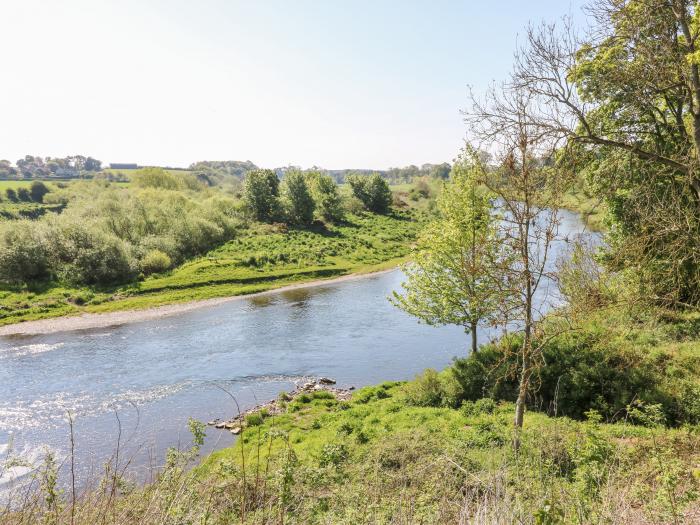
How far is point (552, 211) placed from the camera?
36.6 feet

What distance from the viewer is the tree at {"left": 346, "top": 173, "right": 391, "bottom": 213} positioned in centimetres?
9631

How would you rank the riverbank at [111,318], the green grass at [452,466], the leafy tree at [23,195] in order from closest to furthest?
1. the green grass at [452,466]
2. the riverbank at [111,318]
3. the leafy tree at [23,195]

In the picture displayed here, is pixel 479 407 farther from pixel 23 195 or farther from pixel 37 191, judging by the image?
pixel 37 191

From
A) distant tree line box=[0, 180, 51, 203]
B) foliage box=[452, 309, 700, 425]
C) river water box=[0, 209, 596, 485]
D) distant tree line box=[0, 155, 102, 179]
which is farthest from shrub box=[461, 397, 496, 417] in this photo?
distant tree line box=[0, 155, 102, 179]

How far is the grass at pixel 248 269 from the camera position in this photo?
4338 centimetres

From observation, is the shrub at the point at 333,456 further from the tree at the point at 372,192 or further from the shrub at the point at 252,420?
the tree at the point at 372,192

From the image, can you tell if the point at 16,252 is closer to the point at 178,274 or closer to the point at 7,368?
the point at 178,274

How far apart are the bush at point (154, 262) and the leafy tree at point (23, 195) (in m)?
61.8

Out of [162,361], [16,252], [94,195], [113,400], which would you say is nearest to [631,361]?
[113,400]

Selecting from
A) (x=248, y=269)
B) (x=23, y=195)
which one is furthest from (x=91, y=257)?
(x=23, y=195)

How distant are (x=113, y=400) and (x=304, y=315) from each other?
18.4m

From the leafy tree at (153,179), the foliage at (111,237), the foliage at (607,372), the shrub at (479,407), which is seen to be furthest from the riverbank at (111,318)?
the leafy tree at (153,179)

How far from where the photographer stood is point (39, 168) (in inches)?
6506

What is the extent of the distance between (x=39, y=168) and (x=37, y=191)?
281ft
